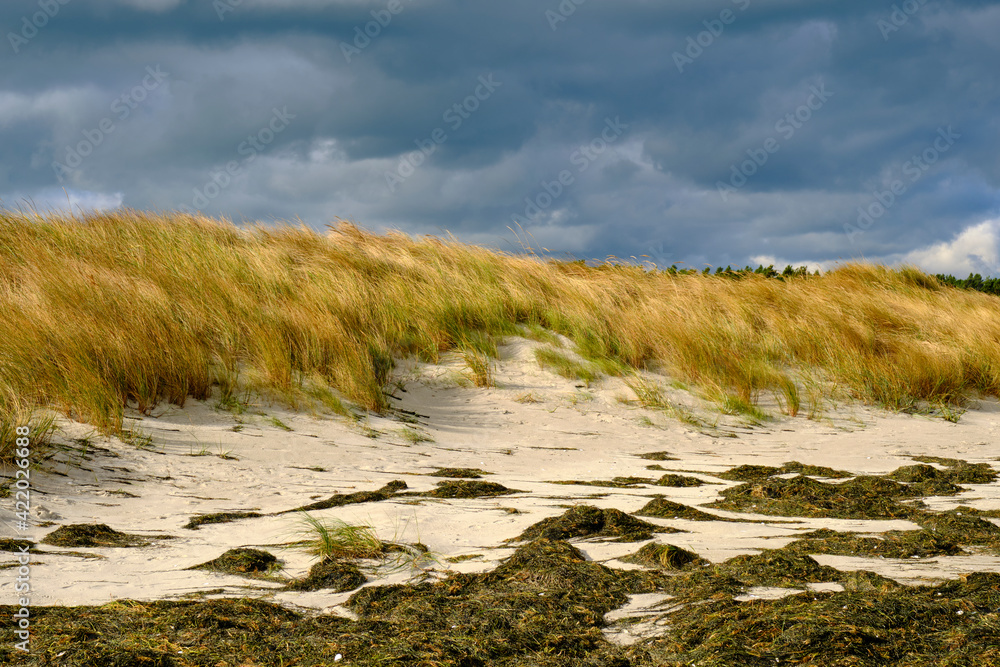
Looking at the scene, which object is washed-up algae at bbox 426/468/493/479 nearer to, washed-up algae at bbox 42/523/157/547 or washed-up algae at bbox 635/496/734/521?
washed-up algae at bbox 635/496/734/521

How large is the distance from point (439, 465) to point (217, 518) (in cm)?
194

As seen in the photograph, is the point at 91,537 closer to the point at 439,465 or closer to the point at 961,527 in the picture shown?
the point at 439,465

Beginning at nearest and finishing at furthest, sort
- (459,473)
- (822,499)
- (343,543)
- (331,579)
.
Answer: (331,579), (343,543), (822,499), (459,473)

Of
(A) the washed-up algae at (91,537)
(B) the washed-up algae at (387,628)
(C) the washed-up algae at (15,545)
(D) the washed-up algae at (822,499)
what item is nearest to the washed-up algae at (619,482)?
→ (D) the washed-up algae at (822,499)

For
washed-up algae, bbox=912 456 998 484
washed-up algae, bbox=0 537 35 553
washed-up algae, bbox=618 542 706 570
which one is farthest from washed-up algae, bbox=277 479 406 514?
washed-up algae, bbox=912 456 998 484

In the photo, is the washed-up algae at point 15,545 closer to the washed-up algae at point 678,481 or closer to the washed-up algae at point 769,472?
the washed-up algae at point 678,481

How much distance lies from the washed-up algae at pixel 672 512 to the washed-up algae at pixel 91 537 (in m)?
2.82

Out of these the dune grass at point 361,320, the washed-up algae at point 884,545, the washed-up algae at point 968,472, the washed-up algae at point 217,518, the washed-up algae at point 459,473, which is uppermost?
the dune grass at point 361,320

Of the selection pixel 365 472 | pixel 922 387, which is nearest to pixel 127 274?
pixel 365 472

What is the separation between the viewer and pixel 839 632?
2488 mm

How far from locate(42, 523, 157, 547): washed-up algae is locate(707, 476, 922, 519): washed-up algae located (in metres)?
3.38

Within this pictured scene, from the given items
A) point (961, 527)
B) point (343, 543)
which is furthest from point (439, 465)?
point (961, 527)

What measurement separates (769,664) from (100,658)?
2.22 meters

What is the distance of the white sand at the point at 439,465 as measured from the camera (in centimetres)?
359
